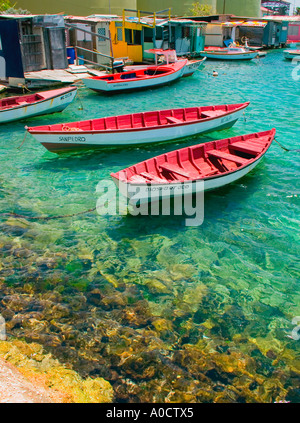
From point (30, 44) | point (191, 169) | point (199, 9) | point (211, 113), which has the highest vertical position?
point (199, 9)

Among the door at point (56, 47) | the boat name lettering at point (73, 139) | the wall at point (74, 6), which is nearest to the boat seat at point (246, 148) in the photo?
the boat name lettering at point (73, 139)

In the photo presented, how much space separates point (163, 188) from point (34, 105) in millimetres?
12712

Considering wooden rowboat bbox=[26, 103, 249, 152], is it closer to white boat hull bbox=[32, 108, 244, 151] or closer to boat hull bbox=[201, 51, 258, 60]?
white boat hull bbox=[32, 108, 244, 151]

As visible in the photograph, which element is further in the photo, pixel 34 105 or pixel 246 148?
pixel 34 105

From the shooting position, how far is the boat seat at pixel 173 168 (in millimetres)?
12117

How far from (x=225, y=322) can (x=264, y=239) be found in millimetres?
3612

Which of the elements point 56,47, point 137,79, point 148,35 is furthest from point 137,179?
point 148,35

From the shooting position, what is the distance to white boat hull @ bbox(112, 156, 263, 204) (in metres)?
10.5

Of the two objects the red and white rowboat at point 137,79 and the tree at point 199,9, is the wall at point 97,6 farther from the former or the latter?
the red and white rowboat at point 137,79

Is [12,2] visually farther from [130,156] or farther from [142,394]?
[142,394]

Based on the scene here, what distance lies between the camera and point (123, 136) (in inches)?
653

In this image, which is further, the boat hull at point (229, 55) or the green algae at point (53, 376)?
the boat hull at point (229, 55)

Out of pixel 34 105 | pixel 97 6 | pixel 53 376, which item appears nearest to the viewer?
pixel 53 376

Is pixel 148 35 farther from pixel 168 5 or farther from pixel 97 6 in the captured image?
pixel 168 5
